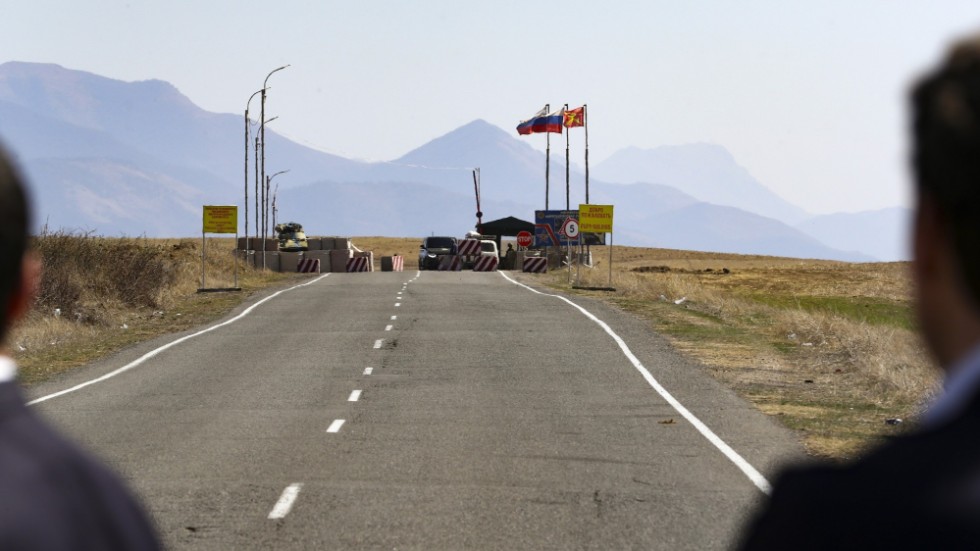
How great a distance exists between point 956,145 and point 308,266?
201 feet

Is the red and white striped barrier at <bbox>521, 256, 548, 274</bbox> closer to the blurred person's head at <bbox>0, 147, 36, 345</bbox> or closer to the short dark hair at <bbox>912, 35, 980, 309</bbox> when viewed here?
the blurred person's head at <bbox>0, 147, 36, 345</bbox>

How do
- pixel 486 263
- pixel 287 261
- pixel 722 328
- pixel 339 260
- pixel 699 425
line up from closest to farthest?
pixel 699 425 → pixel 722 328 → pixel 287 261 → pixel 339 260 → pixel 486 263

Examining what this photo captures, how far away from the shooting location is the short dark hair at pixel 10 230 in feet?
5.95

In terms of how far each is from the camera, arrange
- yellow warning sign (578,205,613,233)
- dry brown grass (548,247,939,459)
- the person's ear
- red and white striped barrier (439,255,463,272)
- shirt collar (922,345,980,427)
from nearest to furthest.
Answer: shirt collar (922,345,980,427) → the person's ear → dry brown grass (548,247,939,459) → yellow warning sign (578,205,613,233) → red and white striped barrier (439,255,463,272)

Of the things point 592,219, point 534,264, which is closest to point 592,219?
point 592,219

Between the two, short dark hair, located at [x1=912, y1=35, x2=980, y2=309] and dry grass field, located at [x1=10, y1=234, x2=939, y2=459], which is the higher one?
short dark hair, located at [x1=912, y1=35, x2=980, y2=309]

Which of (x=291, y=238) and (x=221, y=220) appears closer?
(x=221, y=220)

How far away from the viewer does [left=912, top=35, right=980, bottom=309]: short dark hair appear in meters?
1.70

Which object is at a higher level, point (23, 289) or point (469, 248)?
point (23, 289)

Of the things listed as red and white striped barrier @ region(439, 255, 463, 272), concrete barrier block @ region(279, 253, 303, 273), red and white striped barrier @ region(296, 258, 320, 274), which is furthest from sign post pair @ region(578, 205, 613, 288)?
red and white striped barrier @ region(439, 255, 463, 272)

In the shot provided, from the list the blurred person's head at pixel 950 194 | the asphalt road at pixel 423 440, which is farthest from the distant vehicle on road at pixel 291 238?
the blurred person's head at pixel 950 194

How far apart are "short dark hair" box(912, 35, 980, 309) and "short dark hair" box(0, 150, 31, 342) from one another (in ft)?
3.72

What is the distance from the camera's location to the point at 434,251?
226ft

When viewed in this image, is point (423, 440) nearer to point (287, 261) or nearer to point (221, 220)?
Result: point (221, 220)
